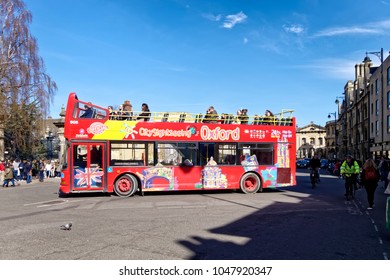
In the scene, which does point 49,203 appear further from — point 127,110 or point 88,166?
point 127,110

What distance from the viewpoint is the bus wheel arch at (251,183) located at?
15.1 meters

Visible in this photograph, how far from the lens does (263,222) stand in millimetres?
8664

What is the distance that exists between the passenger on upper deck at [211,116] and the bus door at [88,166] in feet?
14.5

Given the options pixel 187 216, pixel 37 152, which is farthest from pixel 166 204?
pixel 37 152

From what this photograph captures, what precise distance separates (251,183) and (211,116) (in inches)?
136

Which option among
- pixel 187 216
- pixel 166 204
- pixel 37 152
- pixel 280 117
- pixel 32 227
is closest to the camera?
pixel 32 227

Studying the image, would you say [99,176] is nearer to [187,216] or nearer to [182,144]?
[182,144]

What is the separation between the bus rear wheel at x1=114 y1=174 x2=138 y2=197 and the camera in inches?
547

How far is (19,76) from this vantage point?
25.2m

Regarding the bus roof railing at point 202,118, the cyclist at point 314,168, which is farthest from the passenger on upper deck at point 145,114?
the cyclist at point 314,168

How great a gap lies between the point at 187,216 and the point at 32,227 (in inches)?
151

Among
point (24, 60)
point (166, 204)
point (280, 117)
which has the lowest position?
point (166, 204)

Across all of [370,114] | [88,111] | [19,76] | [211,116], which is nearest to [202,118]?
[211,116]

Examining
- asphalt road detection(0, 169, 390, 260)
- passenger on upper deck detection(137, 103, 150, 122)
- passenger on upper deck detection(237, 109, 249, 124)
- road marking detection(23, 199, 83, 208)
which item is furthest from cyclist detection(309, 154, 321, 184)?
road marking detection(23, 199, 83, 208)
